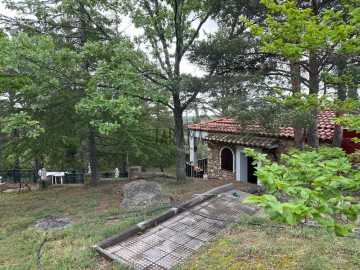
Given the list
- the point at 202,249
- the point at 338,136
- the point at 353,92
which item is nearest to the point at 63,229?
the point at 202,249

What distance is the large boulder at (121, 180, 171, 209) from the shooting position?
714cm

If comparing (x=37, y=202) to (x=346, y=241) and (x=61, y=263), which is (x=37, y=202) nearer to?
(x=61, y=263)

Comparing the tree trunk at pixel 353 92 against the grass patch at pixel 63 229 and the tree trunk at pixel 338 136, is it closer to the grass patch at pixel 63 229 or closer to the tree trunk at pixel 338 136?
the tree trunk at pixel 338 136

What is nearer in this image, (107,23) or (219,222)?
(219,222)

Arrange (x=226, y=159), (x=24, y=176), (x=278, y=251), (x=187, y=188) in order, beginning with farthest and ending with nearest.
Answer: (x=24, y=176), (x=226, y=159), (x=187, y=188), (x=278, y=251)

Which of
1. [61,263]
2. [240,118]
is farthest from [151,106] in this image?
[61,263]

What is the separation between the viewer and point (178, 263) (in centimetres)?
422

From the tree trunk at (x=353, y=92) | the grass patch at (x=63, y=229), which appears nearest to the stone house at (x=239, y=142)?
the tree trunk at (x=353, y=92)

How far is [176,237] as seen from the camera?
16.9 ft

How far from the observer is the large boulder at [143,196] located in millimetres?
7145

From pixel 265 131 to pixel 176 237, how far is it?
235 inches

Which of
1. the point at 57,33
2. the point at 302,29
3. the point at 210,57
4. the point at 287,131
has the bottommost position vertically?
the point at 287,131

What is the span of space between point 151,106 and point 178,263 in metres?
14.3

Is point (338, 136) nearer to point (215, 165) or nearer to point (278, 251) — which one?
point (215, 165)
